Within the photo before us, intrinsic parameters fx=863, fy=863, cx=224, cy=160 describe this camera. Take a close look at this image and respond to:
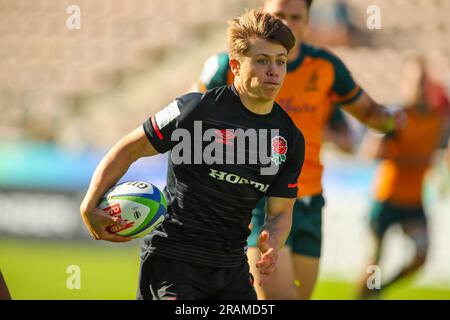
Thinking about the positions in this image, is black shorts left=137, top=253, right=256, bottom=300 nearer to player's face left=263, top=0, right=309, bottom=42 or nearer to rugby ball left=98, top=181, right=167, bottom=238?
rugby ball left=98, top=181, right=167, bottom=238

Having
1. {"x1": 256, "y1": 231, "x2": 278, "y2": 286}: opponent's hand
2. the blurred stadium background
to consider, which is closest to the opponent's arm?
{"x1": 256, "y1": 231, "x2": 278, "y2": 286}: opponent's hand

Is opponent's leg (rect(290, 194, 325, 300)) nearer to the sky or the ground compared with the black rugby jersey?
nearer to the ground

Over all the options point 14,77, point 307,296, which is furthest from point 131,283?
point 14,77

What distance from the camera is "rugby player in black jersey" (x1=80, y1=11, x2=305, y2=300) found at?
465 cm

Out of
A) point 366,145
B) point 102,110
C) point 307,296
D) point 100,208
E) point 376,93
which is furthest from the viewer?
point 102,110

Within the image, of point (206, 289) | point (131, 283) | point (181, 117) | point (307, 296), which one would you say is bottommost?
point (131, 283)

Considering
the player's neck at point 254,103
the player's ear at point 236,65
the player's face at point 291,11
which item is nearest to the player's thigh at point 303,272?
the player's face at point 291,11

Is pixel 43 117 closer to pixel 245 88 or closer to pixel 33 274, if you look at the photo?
pixel 33 274

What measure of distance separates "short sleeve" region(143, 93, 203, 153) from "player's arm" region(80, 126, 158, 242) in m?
0.04

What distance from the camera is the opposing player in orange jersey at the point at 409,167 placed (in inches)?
383

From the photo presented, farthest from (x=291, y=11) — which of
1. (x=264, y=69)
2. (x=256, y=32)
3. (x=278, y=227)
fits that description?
(x=278, y=227)

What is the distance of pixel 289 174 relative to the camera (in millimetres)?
4867

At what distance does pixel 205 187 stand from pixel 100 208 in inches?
22.9

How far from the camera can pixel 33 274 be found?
1061 cm
